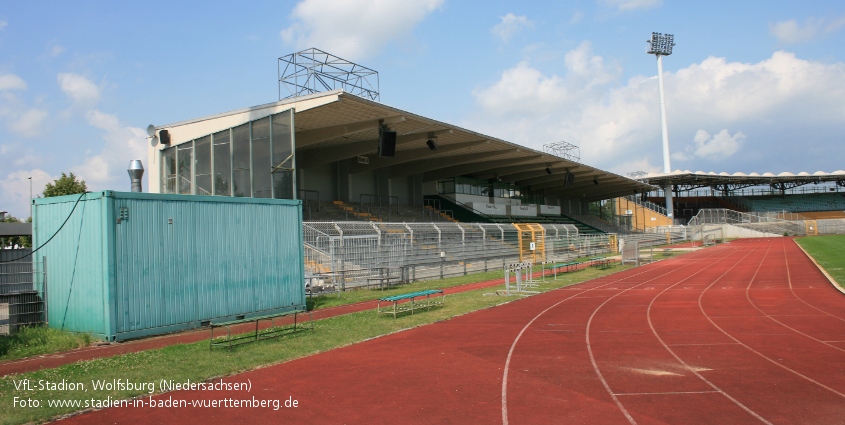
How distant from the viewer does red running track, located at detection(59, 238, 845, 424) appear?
6.33 meters

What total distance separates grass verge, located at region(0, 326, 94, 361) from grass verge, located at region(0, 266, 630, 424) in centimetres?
170

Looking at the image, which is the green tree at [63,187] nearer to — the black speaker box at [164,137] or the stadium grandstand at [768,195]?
the black speaker box at [164,137]

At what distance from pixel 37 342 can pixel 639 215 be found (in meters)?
77.2

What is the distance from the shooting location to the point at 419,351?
9836 millimetres

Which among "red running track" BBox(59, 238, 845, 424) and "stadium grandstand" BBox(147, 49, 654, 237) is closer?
"red running track" BBox(59, 238, 845, 424)

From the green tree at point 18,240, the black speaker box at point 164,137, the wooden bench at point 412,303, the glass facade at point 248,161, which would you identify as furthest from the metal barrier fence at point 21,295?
the green tree at point 18,240

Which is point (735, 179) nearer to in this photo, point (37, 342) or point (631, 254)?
point (631, 254)

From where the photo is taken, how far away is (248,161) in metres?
17.2

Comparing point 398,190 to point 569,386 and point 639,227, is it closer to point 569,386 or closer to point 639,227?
point 569,386

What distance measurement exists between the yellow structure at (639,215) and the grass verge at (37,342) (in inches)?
2842

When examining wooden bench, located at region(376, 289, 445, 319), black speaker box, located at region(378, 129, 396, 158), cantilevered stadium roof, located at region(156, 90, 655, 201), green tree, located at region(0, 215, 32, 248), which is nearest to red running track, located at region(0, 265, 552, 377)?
wooden bench, located at region(376, 289, 445, 319)

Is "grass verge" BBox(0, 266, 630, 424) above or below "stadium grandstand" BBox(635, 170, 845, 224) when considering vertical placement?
below

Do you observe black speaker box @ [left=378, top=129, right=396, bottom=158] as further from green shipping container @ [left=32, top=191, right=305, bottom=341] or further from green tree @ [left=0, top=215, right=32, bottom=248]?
green tree @ [left=0, top=215, right=32, bottom=248]

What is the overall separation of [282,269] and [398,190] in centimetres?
2900
